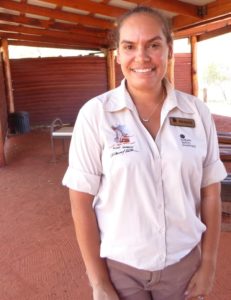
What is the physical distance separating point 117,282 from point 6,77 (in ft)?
32.8

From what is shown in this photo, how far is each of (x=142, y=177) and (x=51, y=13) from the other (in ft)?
23.1

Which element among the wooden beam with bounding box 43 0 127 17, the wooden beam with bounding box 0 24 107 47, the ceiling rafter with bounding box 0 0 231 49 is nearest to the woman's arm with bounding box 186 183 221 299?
the ceiling rafter with bounding box 0 0 231 49

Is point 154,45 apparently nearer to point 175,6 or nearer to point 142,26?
point 142,26

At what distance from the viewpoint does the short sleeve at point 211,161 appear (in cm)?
132

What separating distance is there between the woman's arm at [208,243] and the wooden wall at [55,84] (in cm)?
1046

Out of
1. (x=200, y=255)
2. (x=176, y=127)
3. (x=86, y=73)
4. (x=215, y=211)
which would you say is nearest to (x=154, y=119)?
(x=176, y=127)

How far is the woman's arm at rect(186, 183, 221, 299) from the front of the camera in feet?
4.36

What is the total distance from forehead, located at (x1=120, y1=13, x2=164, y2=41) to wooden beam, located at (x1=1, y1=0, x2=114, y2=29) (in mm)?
6232

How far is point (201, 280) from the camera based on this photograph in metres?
1.32

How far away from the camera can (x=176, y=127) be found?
1.27 meters

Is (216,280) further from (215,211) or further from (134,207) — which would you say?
(134,207)

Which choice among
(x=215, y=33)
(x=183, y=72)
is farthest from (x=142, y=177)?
(x=183, y=72)

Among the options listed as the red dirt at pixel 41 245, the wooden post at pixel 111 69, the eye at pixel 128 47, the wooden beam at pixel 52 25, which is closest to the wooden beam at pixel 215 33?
the wooden beam at pixel 52 25

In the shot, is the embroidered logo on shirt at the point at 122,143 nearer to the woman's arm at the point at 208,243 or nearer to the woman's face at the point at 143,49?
the woman's face at the point at 143,49
